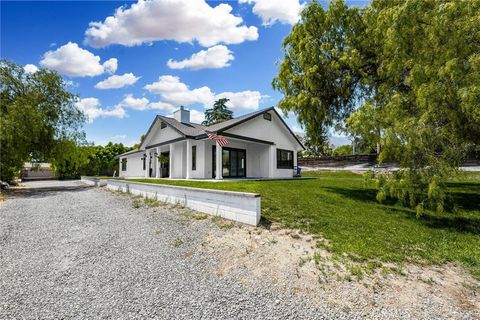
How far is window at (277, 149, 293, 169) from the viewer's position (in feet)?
69.2

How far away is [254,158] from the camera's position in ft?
65.1

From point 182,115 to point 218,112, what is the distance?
3583 centimetres

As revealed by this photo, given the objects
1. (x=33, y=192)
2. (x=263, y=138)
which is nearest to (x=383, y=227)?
(x=263, y=138)

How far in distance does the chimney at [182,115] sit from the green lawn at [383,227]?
45.8 feet

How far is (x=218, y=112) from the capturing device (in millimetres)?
56281

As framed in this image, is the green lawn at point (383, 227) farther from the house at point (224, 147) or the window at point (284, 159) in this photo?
the window at point (284, 159)

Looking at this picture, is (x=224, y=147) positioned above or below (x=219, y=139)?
below

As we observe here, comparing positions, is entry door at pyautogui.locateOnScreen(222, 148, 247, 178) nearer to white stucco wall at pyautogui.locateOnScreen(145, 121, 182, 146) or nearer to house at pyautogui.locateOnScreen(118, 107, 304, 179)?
house at pyautogui.locateOnScreen(118, 107, 304, 179)

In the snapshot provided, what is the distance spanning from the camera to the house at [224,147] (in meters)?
16.7

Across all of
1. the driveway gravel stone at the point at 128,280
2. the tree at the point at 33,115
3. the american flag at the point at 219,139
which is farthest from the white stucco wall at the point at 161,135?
the driveway gravel stone at the point at 128,280

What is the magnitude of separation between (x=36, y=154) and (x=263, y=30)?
1894cm

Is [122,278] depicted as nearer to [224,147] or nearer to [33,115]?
[224,147]

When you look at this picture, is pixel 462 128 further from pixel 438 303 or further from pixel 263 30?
pixel 263 30

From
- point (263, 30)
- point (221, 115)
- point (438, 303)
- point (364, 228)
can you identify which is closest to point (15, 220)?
point (364, 228)
